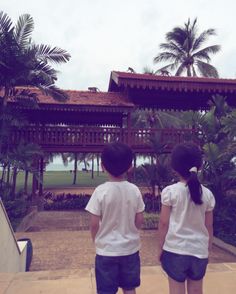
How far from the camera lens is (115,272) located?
2057mm

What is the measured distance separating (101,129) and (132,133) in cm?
127

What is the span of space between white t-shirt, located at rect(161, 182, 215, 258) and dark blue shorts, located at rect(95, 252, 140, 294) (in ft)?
0.92

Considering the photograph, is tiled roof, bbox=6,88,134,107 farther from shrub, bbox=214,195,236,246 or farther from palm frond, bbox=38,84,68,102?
shrub, bbox=214,195,236,246

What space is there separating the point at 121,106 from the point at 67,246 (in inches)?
228

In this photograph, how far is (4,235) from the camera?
12.8 ft

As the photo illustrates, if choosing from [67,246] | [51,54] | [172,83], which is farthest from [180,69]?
[67,246]

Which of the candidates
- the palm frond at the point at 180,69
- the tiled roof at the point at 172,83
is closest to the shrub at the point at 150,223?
the tiled roof at the point at 172,83

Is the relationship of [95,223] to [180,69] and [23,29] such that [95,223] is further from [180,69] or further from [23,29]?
[180,69]

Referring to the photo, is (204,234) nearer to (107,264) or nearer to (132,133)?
(107,264)

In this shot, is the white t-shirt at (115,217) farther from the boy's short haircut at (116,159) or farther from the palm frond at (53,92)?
the palm frond at (53,92)

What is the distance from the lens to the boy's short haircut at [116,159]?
6.82 feet

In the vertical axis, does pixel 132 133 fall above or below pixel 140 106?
below

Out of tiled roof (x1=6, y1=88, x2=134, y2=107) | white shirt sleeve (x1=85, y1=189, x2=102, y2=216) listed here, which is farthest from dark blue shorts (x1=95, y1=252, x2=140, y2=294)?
tiled roof (x1=6, y1=88, x2=134, y2=107)

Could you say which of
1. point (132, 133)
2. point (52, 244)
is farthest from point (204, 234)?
point (132, 133)
